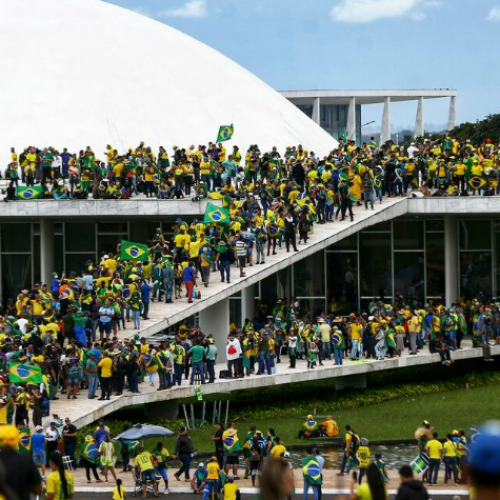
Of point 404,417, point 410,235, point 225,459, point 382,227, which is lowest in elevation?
point 404,417

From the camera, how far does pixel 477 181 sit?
33094 millimetres

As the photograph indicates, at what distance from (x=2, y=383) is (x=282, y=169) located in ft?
43.2

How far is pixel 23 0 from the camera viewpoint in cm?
4444

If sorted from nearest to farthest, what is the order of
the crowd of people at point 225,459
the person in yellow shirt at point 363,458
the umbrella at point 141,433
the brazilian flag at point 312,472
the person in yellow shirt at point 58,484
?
the person in yellow shirt at point 58,484
the brazilian flag at point 312,472
the crowd of people at point 225,459
the person in yellow shirt at point 363,458
the umbrella at point 141,433

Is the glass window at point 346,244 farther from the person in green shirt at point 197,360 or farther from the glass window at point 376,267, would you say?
the person in green shirt at point 197,360

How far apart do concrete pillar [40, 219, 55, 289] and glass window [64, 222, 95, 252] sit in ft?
2.50

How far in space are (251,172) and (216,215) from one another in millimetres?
4263

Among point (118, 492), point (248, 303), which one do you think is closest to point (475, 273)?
point (248, 303)

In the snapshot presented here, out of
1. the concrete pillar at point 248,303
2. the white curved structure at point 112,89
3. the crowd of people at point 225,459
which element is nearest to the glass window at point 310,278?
the concrete pillar at point 248,303

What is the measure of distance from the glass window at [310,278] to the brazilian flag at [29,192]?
24.9 feet

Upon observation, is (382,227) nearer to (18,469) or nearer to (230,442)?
(230,442)

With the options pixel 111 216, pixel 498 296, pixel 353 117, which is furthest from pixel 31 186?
pixel 353 117

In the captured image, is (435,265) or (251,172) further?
(435,265)

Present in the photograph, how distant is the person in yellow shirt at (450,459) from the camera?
65.8 ft
